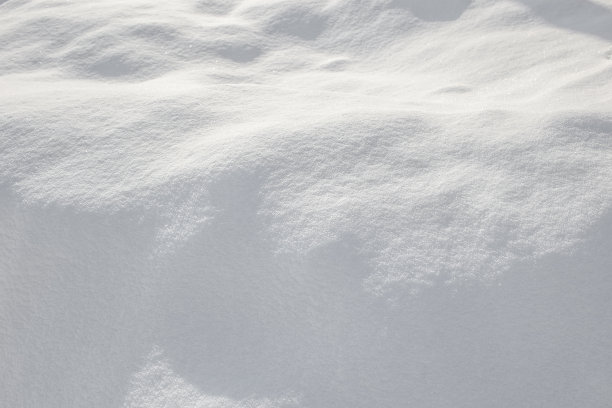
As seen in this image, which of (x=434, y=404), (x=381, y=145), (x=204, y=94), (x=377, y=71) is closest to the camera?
(x=434, y=404)

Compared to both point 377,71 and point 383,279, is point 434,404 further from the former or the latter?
point 377,71

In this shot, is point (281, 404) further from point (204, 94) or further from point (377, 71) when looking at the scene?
point (377, 71)

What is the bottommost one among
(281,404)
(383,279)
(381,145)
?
(281,404)

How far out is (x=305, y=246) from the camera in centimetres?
120

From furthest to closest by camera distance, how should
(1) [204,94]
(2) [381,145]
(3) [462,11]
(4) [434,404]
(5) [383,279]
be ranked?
(3) [462,11] → (1) [204,94] → (2) [381,145] → (5) [383,279] → (4) [434,404]

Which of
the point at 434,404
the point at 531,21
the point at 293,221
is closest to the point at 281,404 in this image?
the point at 434,404

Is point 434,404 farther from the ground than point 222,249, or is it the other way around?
point 222,249

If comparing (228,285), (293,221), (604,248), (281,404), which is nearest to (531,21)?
(604,248)

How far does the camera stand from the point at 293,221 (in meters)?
1.24

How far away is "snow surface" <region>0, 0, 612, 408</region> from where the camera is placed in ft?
3.50

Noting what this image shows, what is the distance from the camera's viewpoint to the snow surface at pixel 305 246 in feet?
3.50

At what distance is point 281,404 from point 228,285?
26 cm

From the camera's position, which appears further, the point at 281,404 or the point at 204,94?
the point at 204,94

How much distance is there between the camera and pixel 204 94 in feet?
5.54
